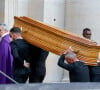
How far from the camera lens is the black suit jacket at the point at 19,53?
847 cm

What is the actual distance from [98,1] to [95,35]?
27.5 inches

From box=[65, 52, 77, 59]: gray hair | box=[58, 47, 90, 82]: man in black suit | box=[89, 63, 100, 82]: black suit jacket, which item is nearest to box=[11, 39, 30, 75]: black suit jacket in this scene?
box=[58, 47, 90, 82]: man in black suit

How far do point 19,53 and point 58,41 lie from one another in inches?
28.3

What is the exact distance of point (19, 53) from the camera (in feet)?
28.2

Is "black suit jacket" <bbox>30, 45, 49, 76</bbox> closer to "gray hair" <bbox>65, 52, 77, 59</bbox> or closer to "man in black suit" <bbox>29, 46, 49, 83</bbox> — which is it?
"man in black suit" <bbox>29, 46, 49, 83</bbox>

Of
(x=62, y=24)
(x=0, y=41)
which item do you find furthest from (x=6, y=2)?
(x=0, y=41)

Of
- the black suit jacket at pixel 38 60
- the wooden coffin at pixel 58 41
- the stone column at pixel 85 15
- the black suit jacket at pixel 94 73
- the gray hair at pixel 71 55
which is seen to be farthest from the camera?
the stone column at pixel 85 15

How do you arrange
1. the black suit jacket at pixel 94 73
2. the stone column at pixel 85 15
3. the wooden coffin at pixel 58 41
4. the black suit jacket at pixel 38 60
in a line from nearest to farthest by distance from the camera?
the wooden coffin at pixel 58 41 < the black suit jacket at pixel 94 73 < the black suit jacket at pixel 38 60 < the stone column at pixel 85 15

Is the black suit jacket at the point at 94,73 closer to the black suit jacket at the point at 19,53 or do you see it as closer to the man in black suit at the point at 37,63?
the man in black suit at the point at 37,63

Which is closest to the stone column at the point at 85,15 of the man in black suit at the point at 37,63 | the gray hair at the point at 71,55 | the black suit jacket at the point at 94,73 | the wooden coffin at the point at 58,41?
the man in black suit at the point at 37,63

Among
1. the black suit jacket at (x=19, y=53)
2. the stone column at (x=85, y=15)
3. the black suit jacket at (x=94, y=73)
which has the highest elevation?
the stone column at (x=85, y=15)

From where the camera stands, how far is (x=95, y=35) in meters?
11.9

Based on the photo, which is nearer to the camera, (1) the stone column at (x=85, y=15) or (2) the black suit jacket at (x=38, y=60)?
(2) the black suit jacket at (x=38, y=60)

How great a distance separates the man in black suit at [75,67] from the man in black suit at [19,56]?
66 cm
